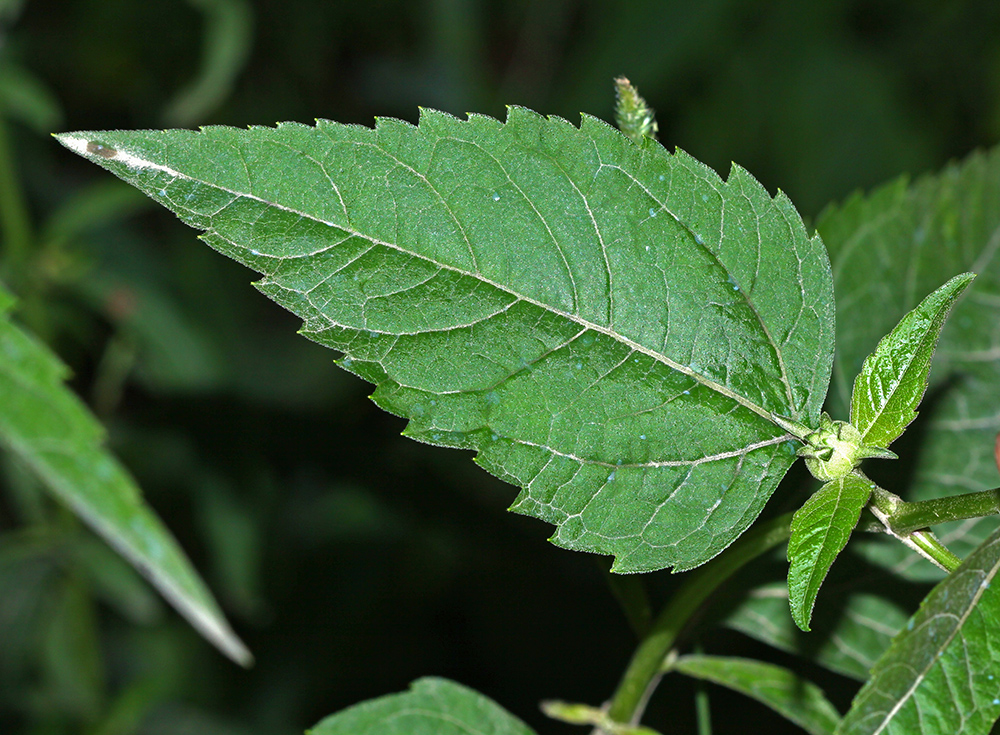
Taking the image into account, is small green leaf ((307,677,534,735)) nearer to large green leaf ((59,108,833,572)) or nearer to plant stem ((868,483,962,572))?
large green leaf ((59,108,833,572))

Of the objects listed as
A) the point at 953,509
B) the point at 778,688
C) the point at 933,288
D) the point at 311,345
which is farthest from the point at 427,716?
the point at 311,345

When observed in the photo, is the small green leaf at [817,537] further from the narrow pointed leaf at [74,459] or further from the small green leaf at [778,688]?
the narrow pointed leaf at [74,459]

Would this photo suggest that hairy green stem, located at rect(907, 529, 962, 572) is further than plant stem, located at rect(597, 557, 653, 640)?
No

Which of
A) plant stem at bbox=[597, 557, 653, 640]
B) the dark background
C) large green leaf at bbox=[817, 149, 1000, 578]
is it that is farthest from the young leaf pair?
the dark background

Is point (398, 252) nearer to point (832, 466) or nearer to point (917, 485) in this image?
point (832, 466)

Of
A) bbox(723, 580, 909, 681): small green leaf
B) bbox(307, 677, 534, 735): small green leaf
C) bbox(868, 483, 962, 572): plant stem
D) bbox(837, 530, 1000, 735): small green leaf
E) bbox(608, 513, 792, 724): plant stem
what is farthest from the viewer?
bbox(723, 580, 909, 681): small green leaf

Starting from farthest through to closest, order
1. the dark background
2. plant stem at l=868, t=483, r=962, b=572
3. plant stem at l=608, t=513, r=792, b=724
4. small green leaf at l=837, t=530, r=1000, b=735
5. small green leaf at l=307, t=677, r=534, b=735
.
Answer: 1. the dark background
2. small green leaf at l=307, t=677, r=534, b=735
3. plant stem at l=608, t=513, r=792, b=724
4. plant stem at l=868, t=483, r=962, b=572
5. small green leaf at l=837, t=530, r=1000, b=735

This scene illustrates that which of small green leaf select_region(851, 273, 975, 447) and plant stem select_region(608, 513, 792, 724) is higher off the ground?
small green leaf select_region(851, 273, 975, 447)

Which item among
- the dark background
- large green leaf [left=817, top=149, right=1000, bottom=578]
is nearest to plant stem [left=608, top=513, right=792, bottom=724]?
large green leaf [left=817, top=149, right=1000, bottom=578]

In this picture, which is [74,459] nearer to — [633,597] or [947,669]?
[633,597]
